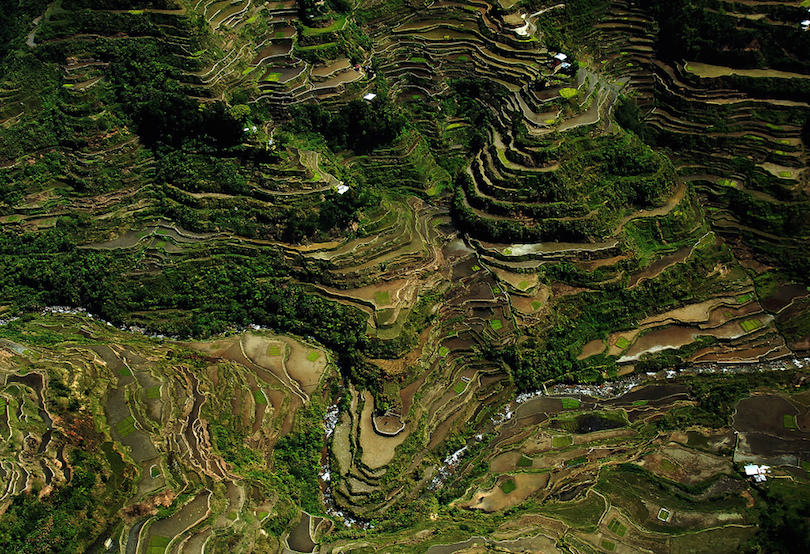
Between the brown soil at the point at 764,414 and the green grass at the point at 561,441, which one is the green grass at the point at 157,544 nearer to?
the green grass at the point at 561,441

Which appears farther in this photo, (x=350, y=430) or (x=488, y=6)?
(x=488, y=6)

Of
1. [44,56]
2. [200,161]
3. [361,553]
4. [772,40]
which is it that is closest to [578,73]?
[772,40]

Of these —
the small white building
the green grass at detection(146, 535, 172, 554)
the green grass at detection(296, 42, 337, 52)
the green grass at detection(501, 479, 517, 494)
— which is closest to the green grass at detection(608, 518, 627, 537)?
the green grass at detection(501, 479, 517, 494)

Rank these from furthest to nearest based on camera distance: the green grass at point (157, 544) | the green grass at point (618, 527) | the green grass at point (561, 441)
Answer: the green grass at point (561, 441)
the green grass at point (618, 527)
the green grass at point (157, 544)

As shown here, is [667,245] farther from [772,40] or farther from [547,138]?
[772,40]

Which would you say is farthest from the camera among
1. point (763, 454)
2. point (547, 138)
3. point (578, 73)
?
point (578, 73)

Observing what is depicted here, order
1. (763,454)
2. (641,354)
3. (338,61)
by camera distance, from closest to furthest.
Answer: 1. (763,454)
2. (641,354)
3. (338,61)

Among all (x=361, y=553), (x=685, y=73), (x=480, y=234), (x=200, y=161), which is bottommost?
(x=361, y=553)

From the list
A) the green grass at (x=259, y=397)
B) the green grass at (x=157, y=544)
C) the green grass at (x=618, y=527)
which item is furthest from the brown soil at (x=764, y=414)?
the green grass at (x=157, y=544)
